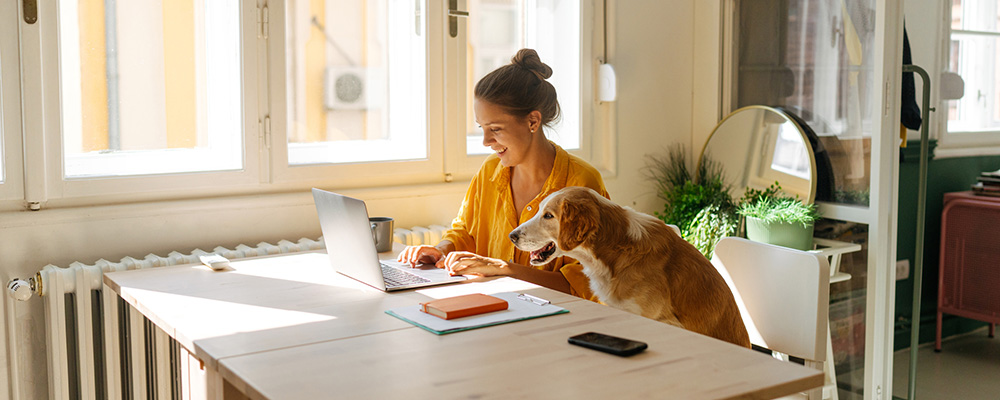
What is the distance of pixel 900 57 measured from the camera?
2.75 metres

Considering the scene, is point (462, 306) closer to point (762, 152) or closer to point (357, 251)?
point (357, 251)

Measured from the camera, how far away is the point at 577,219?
76.9 inches

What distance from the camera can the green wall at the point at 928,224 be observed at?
3.73m

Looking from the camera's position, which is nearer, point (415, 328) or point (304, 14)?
point (415, 328)

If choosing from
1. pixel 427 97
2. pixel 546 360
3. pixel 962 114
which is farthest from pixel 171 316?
pixel 962 114

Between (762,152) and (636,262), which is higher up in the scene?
(762,152)

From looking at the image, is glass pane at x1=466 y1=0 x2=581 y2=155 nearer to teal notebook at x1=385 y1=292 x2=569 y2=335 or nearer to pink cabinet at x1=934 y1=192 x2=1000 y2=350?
teal notebook at x1=385 y1=292 x2=569 y2=335

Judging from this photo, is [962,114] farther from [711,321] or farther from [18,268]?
[18,268]

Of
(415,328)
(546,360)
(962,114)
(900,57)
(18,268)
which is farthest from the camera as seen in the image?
(962,114)

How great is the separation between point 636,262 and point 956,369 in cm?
236

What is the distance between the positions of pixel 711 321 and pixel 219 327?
1093mm

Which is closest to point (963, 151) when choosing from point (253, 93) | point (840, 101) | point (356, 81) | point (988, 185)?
point (988, 185)

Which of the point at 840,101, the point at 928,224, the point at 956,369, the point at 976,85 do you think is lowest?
the point at 956,369

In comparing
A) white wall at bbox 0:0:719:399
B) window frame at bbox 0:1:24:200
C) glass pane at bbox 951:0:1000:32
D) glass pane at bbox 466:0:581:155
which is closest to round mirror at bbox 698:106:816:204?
white wall at bbox 0:0:719:399
